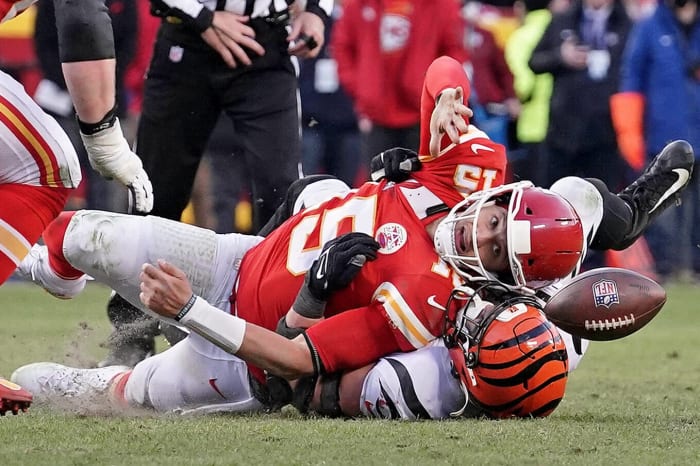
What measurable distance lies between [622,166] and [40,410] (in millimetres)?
6807

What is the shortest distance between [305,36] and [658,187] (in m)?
1.58

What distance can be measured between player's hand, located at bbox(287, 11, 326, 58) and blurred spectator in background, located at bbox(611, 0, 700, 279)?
457cm

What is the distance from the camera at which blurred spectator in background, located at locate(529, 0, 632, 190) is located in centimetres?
1023

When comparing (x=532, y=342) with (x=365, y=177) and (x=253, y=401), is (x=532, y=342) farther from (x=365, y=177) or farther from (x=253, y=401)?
(x=365, y=177)

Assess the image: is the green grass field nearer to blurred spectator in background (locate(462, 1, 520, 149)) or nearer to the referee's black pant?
the referee's black pant

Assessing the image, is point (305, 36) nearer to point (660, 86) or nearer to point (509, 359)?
point (509, 359)

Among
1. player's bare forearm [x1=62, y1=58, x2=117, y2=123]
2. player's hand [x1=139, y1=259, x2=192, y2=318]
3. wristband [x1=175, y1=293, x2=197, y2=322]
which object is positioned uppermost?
player's bare forearm [x1=62, y1=58, x2=117, y2=123]

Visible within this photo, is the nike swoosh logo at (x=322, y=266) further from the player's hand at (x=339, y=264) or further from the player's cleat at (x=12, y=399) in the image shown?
the player's cleat at (x=12, y=399)

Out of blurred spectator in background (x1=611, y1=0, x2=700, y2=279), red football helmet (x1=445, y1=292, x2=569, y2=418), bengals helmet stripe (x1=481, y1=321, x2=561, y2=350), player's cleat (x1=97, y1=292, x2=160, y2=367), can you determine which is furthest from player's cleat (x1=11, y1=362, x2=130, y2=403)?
blurred spectator in background (x1=611, y1=0, x2=700, y2=279)

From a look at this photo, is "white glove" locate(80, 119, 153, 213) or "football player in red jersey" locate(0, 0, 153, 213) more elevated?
"football player in red jersey" locate(0, 0, 153, 213)

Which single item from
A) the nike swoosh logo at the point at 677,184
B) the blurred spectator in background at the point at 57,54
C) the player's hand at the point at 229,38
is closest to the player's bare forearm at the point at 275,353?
the player's hand at the point at 229,38

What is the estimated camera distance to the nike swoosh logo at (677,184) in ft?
Answer: 18.3

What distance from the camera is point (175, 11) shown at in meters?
5.71

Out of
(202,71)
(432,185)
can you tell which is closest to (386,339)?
(432,185)
